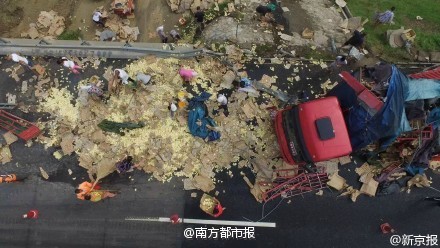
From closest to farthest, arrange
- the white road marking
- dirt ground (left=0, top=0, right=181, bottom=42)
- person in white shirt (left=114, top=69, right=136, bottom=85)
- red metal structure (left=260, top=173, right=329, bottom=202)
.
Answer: the white road marking < red metal structure (left=260, top=173, right=329, bottom=202) < person in white shirt (left=114, top=69, right=136, bottom=85) < dirt ground (left=0, top=0, right=181, bottom=42)

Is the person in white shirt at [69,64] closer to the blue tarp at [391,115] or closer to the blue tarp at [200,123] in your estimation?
the blue tarp at [200,123]

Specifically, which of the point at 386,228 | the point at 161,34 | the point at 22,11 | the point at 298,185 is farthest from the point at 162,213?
the point at 22,11

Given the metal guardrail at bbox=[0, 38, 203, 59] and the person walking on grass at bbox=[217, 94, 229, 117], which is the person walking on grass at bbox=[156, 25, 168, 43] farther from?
the person walking on grass at bbox=[217, 94, 229, 117]

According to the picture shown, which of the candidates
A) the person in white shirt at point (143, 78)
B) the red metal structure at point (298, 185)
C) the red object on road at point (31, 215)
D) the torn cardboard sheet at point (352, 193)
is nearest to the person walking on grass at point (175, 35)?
the person in white shirt at point (143, 78)

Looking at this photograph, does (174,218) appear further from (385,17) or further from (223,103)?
(385,17)

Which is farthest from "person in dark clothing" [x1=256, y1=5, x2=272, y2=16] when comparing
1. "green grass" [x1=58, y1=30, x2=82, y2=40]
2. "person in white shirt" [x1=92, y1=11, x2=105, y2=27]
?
"green grass" [x1=58, y1=30, x2=82, y2=40]

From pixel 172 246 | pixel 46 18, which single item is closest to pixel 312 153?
pixel 172 246
